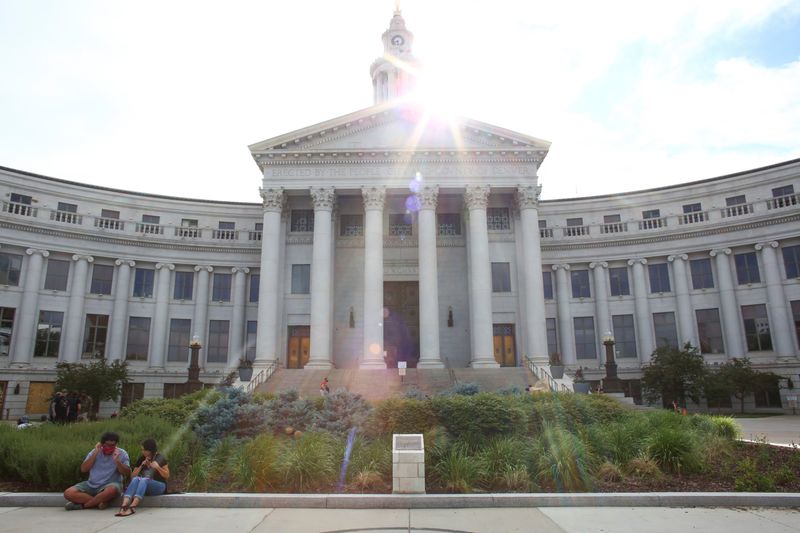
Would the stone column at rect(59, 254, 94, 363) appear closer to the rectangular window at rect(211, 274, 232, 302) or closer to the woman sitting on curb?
the rectangular window at rect(211, 274, 232, 302)

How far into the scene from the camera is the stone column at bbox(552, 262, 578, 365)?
148 ft

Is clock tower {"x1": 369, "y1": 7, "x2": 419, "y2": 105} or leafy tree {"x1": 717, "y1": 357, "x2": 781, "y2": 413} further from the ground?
clock tower {"x1": 369, "y1": 7, "x2": 419, "y2": 105}

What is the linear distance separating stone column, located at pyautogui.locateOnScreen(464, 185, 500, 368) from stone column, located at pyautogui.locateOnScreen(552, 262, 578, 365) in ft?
30.0

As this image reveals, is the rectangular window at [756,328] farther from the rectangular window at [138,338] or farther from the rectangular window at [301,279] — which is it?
the rectangular window at [138,338]

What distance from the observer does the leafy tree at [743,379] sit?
36.4m

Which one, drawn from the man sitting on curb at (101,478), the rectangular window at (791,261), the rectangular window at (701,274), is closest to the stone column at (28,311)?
the man sitting on curb at (101,478)

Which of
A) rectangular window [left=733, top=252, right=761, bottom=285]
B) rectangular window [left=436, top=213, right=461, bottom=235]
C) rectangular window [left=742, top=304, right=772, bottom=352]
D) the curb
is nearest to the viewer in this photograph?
the curb

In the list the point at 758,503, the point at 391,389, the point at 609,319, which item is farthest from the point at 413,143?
the point at 758,503

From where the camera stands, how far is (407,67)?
187ft

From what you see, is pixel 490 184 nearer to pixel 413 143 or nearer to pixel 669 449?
pixel 413 143

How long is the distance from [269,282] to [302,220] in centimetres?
691

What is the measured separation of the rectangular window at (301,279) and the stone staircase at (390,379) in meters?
7.71

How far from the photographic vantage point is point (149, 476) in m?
11.2

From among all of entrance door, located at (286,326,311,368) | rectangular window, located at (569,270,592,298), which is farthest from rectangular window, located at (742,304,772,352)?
entrance door, located at (286,326,311,368)
